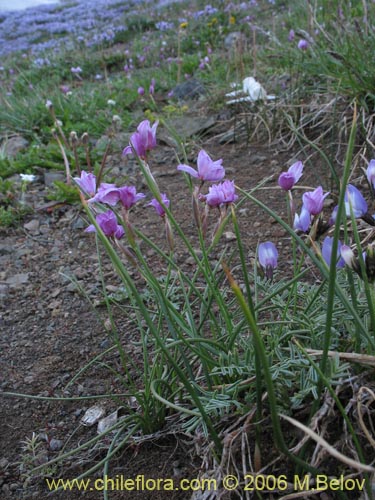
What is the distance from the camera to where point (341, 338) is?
3.75 feet

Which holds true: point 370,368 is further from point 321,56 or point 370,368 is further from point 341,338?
point 321,56

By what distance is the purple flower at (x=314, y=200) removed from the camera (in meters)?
1.09

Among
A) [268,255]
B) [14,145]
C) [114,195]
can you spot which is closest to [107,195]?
[114,195]

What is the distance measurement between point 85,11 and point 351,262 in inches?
572

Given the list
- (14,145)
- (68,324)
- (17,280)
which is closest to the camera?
(68,324)

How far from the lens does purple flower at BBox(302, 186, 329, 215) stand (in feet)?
3.59

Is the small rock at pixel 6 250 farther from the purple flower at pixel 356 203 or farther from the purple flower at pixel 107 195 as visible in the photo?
the purple flower at pixel 356 203

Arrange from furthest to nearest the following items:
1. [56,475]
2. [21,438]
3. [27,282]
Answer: [27,282]
[21,438]
[56,475]

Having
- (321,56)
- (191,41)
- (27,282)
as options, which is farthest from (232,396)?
(191,41)

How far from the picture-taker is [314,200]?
1100mm

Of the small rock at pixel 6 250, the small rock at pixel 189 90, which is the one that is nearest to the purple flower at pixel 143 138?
the small rock at pixel 6 250

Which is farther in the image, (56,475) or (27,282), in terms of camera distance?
(27,282)

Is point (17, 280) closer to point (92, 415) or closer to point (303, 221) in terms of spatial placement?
point (92, 415)

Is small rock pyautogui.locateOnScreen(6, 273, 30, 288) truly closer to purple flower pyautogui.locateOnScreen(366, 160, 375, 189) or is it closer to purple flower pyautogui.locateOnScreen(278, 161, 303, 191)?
Result: purple flower pyautogui.locateOnScreen(278, 161, 303, 191)
